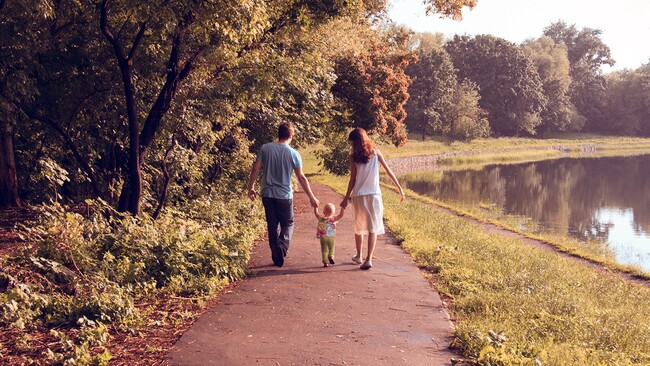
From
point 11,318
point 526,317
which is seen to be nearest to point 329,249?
point 526,317

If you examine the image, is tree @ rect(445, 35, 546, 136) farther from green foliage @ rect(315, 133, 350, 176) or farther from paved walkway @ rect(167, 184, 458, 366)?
paved walkway @ rect(167, 184, 458, 366)

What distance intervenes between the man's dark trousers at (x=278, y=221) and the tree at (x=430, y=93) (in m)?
56.2

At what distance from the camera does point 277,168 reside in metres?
7.84

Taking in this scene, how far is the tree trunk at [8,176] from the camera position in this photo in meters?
11.1

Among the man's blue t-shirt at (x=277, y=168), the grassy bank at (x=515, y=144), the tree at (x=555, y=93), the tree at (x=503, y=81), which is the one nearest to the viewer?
the man's blue t-shirt at (x=277, y=168)

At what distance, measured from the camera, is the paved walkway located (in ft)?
16.4

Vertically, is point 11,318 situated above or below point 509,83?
below

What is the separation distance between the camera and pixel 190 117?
11.2m

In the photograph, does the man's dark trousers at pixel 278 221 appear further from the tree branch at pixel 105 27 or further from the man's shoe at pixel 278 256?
the tree branch at pixel 105 27

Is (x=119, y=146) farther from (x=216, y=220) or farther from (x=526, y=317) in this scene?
(x=526, y=317)

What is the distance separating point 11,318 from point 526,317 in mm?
4763

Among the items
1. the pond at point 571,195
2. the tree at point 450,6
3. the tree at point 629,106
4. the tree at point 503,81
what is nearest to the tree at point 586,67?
the tree at point 629,106

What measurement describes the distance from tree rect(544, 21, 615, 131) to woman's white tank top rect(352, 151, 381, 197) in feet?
306

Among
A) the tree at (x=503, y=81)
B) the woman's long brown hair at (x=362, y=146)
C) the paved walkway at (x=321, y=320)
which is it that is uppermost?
the tree at (x=503, y=81)
